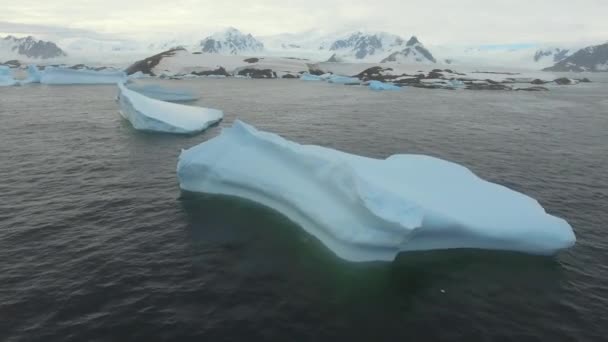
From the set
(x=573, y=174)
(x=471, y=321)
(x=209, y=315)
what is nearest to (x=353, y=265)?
(x=471, y=321)

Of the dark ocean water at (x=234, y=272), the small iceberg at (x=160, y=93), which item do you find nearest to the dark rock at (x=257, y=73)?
the small iceberg at (x=160, y=93)

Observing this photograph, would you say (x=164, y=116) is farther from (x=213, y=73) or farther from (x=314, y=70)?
(x=314, y=70)

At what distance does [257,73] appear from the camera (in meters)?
132

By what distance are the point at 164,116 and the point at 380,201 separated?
28772 millimetres

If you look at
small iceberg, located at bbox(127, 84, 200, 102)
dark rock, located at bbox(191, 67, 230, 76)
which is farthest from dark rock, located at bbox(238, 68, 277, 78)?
small iceberg, located at bbox(127, 84, 200, 102)

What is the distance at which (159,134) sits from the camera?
37500mm

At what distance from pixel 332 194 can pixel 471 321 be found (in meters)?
7.40

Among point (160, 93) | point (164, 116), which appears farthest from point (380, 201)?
point (160, 93)

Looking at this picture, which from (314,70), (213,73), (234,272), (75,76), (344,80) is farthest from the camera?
(314,70)

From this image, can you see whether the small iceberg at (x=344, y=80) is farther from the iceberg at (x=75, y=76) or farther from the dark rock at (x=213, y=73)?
the iceberg at (x=75, y=76)

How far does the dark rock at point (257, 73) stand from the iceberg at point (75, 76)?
44172 millimetres

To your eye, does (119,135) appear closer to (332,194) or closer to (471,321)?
(332,194)

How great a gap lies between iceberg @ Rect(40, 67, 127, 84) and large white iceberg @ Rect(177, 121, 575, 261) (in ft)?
263

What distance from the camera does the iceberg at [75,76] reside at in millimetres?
90250
